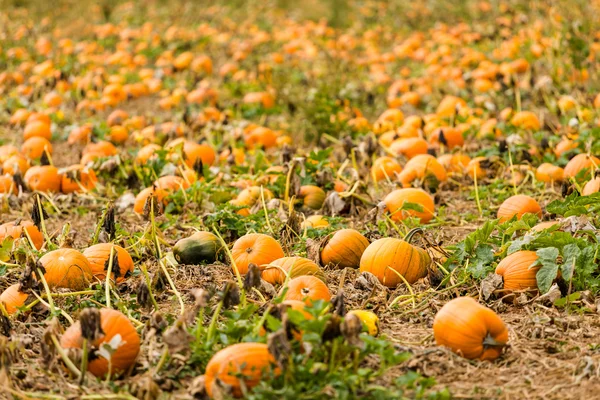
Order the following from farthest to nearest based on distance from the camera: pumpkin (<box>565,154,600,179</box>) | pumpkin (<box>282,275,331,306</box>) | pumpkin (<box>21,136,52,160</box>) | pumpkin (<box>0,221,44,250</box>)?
1. pumpkin (<box>21,136,52,160</box>)
2. pumpkin (<box>565,154,600,179</box>)
3. pumpkin (<box>0,221,44,250</box>)
4. pumpkin (<box>282,275,331,306</box>)

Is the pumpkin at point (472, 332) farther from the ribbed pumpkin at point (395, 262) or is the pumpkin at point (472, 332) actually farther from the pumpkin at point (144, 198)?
the pumpkin at point (144, 198)

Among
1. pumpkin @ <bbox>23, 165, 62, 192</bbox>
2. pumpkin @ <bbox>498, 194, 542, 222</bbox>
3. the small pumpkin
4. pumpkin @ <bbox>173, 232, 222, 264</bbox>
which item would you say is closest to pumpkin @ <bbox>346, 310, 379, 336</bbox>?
the small pumpkin

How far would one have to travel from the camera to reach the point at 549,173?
5785 millimetres

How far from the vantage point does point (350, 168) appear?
611cm

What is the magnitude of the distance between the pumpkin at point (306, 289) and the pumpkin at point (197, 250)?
36.9 inches

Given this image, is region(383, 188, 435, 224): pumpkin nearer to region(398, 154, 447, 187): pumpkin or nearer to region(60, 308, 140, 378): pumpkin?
region(398, 154, 447, 187): pumpkin

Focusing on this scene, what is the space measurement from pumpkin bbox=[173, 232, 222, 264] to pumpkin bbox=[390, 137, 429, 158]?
248 cm

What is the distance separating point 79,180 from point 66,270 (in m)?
2.38

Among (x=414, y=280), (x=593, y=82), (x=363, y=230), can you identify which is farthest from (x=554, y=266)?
(x=593, y=82)

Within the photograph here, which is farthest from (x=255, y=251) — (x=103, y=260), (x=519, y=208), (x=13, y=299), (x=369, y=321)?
(x=519, y=208)

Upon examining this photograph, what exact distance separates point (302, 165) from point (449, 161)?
134 cm

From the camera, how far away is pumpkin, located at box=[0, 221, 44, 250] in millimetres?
4684

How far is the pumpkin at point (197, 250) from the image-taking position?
4.44 m

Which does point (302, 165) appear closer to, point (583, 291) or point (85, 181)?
point (85, 181)
